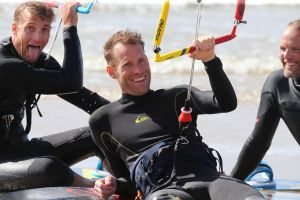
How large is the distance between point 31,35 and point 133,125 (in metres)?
0.79

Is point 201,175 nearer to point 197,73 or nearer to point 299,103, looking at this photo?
point 299,103

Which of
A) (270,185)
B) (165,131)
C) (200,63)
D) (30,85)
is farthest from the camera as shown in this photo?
(200,63)

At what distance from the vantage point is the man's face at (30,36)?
4.57 m

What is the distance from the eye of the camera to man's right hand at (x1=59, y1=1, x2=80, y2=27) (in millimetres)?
4536

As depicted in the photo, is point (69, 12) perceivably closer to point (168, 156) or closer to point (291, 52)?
point (168, 156)

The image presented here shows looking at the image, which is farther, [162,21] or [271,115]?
[271,115]

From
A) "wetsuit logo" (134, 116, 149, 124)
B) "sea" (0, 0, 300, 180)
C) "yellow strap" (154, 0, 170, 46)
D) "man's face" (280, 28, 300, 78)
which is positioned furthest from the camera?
"sea" (0, 0, 300, 180)

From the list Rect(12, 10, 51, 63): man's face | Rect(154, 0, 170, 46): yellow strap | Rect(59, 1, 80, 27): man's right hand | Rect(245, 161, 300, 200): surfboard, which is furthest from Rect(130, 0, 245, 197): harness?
Rect(245, 161, 300, 200): surfboard

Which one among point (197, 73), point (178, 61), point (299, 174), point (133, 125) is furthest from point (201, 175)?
point (178, 61)

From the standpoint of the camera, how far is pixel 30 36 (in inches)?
180

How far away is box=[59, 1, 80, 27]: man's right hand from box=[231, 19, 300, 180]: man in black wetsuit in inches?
46.1

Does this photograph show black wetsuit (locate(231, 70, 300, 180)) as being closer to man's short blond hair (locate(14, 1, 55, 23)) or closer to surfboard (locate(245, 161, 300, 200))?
surfboard (locate(245, 161, 300, 200))

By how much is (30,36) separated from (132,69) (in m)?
0.65

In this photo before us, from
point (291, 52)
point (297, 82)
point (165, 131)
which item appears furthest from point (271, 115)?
point (165, 131)
